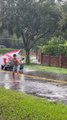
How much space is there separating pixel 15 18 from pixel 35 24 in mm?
2294

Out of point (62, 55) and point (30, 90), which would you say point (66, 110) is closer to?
point (30, 90)

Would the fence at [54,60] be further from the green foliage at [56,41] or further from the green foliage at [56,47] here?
the green foliage at [56,41]

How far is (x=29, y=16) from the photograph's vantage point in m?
40.1

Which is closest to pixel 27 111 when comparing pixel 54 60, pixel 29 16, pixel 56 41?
pixel 54 60

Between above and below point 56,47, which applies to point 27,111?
below

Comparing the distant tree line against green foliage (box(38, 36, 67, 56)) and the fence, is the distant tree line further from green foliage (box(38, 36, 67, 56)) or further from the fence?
the fence

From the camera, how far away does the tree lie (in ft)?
131

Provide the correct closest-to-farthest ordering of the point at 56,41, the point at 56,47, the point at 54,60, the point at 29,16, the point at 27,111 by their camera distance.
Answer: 1. the point at 27,111
2. the point at 54,60
3. the point at 29,16
4. the point at 56,47
5. the point at 56,41

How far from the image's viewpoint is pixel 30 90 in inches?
648

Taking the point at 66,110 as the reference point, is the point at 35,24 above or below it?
above

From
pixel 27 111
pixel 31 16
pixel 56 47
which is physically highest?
pixel 31 16

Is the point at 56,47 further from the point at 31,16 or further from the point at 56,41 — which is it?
the point at 31,16

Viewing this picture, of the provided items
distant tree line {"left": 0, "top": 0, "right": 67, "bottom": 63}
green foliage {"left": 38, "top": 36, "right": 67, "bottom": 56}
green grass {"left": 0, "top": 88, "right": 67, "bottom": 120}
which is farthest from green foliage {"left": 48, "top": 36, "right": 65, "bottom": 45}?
green grass {"left": 0, "top": 88, "right": 67, "bottom": 120}

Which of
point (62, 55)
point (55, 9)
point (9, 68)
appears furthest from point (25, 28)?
point (9, 68)
